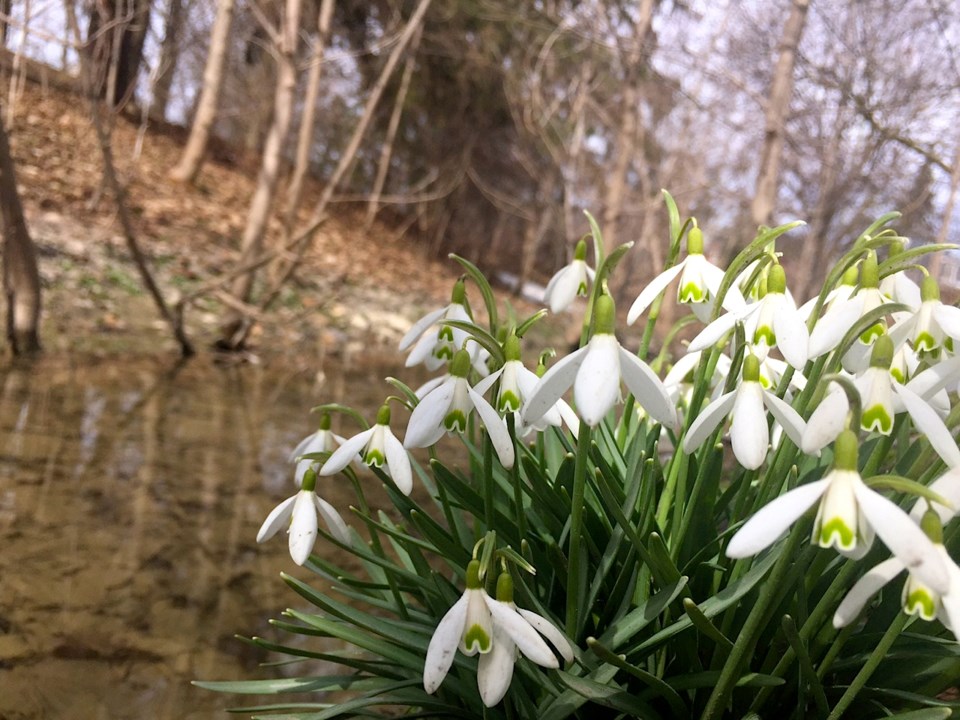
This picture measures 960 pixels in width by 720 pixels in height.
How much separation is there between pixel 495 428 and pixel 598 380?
16cm

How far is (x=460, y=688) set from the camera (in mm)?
1106

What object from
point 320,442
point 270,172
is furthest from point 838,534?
point 270,172

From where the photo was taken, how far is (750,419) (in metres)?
0.85

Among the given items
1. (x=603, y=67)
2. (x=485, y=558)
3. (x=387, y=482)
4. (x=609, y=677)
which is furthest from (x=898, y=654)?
(x=603, y=67)

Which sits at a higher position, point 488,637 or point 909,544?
point 909,544

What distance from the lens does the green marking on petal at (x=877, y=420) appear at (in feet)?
2.40

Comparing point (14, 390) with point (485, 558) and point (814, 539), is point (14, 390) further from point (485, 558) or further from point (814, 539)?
point (814, 539)

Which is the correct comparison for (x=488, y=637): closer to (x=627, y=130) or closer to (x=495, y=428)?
(x=495, y=428)

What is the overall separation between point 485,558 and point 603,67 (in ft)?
34.8

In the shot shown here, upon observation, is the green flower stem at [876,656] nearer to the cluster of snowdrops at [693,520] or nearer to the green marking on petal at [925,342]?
the cluster of snowdrops at [693,520]

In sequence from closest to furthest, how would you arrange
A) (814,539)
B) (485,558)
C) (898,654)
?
1. (814,539)
2. (485,558)
3. (898,654)

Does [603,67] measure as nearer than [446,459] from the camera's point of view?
No

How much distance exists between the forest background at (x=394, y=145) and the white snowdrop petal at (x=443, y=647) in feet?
11.9

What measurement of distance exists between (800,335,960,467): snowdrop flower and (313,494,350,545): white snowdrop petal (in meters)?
0.72
